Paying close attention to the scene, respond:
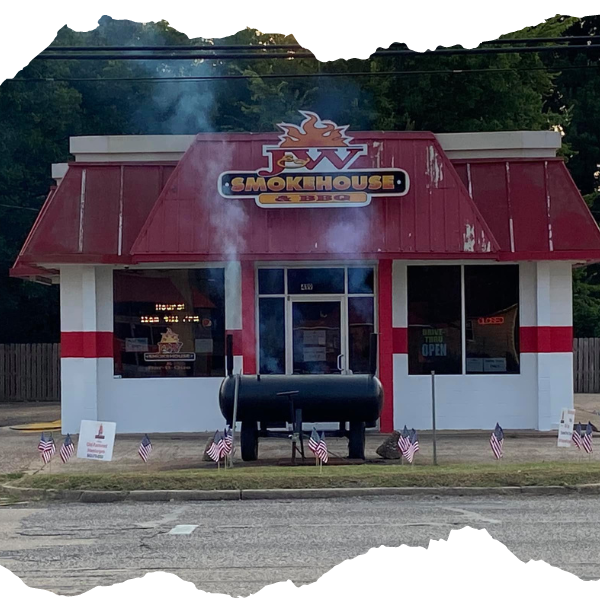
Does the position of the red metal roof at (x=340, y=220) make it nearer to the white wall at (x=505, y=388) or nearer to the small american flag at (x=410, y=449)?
the white wall at (x=505, y=388)

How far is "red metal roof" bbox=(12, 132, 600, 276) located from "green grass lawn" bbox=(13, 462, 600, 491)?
5152mm

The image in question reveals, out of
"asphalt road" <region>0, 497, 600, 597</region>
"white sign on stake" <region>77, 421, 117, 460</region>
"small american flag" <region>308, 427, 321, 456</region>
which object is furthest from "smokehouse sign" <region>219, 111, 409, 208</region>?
"asphalt road" <region>0, 497, 600, 597</region>

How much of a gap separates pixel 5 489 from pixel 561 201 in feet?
35.8

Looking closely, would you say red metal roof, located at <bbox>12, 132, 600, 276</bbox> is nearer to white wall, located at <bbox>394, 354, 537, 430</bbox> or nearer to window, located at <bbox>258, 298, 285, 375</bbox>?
window, located at <bbox>258, 298, 285, 375</bbox>

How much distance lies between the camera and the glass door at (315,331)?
19516mm

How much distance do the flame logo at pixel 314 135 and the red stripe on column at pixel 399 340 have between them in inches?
137

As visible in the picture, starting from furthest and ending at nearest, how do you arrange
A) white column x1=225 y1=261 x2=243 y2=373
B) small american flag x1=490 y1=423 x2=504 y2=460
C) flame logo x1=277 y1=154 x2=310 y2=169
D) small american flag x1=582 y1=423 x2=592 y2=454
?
white column x1=225 y1=261 x2=243 y2=373 → flame logo x1=277 y1=154 x2=310 y2=169 → small american flag x1=582 y1=423 x2=592 y2=454 → small american flag x1=490 y1=423 x2=504 y2=460

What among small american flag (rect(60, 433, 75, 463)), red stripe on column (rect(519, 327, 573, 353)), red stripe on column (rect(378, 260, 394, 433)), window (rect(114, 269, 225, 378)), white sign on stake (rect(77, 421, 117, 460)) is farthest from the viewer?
window (rect(114, 269, 225, 378))

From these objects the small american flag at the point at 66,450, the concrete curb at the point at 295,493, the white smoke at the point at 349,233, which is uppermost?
the white smoke at the point at 349,233

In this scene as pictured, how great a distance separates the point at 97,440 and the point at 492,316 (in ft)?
26.0

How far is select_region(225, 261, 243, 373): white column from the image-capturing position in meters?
19.2

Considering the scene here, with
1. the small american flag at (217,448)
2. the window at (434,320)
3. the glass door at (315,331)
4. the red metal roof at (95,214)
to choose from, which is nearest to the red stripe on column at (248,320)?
the glass door at (315,331)

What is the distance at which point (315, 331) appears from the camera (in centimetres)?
1956

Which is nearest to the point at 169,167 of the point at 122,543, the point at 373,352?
the point at 373,352
